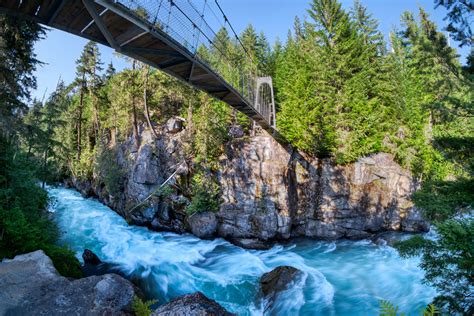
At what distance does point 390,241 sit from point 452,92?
903cm

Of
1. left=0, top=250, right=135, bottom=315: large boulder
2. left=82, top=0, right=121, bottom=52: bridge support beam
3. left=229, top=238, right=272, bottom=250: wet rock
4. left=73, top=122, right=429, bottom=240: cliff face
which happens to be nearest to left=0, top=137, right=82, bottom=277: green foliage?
left=0, top=250, right=135, bottom=315: large boulder

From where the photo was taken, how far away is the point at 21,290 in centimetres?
503

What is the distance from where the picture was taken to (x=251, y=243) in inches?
475

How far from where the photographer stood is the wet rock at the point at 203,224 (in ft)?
41.4

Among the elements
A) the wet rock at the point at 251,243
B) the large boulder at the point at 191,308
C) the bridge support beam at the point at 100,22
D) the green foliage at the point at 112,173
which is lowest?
the wet rock at the point at 251,243

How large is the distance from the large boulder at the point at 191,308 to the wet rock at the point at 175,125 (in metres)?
14.1

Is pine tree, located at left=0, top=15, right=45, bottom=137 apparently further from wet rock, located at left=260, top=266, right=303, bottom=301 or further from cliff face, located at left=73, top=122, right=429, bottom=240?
wet rock, located at left=260, top=266, right=303, bottom=301

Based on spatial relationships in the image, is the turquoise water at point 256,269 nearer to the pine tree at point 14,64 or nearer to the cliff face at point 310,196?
the cliff face at point 310,196

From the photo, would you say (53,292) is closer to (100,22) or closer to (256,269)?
(100,22)

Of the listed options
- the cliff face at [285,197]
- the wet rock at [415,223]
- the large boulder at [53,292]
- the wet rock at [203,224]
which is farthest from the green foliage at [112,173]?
the wet rock at [415,223]

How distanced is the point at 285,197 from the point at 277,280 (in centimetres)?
560

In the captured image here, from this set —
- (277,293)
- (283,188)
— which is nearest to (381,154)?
(283,188)

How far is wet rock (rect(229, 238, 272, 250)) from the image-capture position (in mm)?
11938

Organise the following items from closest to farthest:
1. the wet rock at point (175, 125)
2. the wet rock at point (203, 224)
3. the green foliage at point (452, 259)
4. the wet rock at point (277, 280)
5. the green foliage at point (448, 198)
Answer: the green foliage at point (452, 259) → the green foliage at point (448, 198) → the wet rock at point (277, 280) → the wet rock at point (203, 224) → the wet rock at point (175, 125)
